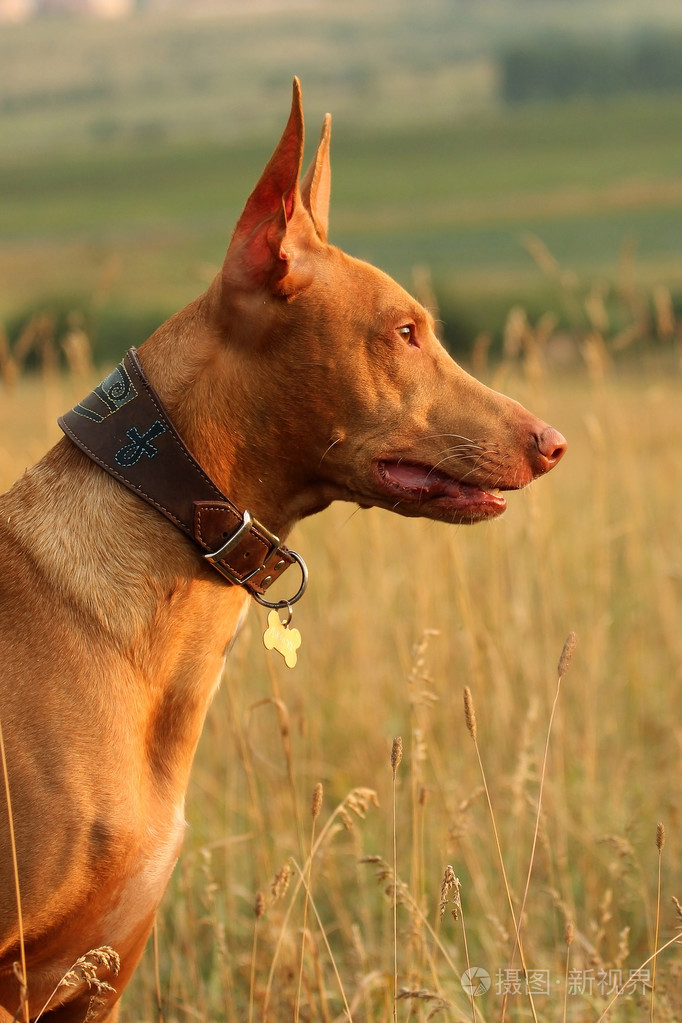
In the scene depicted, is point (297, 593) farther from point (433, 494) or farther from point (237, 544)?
point (433, 494)

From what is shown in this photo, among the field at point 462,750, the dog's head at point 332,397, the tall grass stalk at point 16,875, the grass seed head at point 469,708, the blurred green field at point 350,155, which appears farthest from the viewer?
the blurred green field at point 350,155

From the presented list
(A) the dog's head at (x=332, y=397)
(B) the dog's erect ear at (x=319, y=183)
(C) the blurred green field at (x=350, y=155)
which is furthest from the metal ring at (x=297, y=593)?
(C) the blurred green field at (x=350, y=155)

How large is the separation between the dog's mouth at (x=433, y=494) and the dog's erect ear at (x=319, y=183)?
666mm

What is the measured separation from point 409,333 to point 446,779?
2.61m

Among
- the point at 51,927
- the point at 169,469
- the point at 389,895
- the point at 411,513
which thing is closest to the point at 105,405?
the point at 169,469

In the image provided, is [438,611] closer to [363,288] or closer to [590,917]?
[590,917]

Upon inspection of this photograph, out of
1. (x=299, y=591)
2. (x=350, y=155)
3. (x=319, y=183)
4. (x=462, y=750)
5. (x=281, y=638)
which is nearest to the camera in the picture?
(x=299, y=591)

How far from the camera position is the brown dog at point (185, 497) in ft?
7.75

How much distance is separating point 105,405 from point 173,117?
7699cm

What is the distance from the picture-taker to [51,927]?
231 centimetres

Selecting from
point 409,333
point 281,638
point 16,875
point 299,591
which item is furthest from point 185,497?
point 16,875

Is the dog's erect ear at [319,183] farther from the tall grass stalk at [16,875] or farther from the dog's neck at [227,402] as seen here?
the tall grass stalk at [16,875]

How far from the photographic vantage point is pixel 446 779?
4668mm

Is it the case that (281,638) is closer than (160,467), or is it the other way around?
(160,467)
